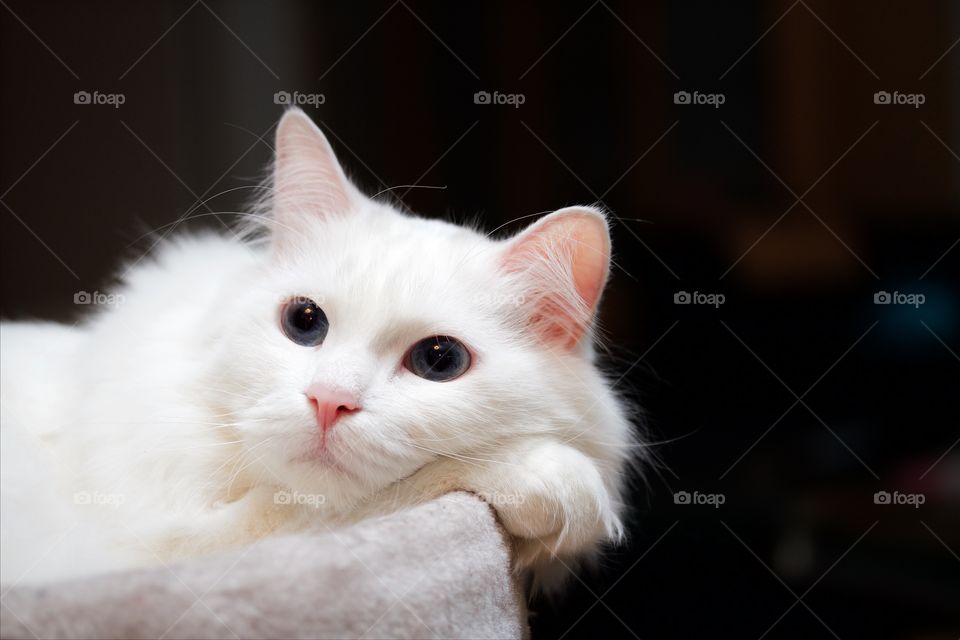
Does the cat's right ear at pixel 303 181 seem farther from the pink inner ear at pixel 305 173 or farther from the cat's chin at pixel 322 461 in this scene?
the cat's chin at pixel 322 461

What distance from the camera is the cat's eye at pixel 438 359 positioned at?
122 cm

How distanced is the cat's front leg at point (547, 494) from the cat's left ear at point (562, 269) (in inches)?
8.9

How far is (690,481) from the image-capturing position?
2186 millimetres

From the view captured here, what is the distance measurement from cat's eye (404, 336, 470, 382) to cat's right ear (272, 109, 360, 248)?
1.21 ft

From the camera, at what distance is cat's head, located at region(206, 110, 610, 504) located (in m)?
1.11

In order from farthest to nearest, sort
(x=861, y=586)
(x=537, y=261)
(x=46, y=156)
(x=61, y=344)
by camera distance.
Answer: (x=46, y=156) < (x=861, y=586) < (x=61, y=344) < (x=537, y=261)

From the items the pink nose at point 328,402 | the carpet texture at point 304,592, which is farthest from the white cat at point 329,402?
the carpet texture at point 304,592

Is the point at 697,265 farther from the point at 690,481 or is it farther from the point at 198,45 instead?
the point at 198,45

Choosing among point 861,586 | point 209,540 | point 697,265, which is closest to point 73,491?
point 209,540

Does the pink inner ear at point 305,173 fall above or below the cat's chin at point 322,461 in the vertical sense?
above

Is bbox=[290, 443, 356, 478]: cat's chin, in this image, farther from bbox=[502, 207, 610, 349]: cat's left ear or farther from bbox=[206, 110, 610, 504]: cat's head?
bbox=[502, 207, 610, 349]: cat's left ear

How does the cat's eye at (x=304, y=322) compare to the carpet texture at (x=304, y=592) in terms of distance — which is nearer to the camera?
the carpet texture at (x=304, y=592)

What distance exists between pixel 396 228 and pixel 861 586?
5.54ft

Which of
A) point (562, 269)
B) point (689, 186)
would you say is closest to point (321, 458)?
point (562, 269)
